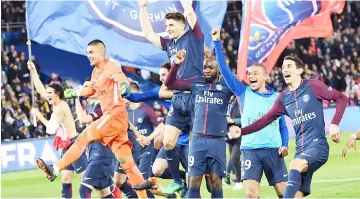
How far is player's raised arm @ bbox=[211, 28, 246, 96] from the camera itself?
1517 centimetres

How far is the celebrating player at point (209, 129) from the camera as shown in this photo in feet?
51.2

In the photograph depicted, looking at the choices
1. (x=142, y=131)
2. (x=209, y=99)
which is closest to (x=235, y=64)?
(x=142, y=131)

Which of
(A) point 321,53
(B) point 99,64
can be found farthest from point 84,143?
(A) point 321,53

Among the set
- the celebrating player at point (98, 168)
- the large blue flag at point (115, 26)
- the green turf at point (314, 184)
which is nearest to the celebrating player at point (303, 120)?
the celebrating player at point (98, 168)

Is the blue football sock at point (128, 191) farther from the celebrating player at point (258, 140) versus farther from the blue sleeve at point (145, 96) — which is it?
the celebrating player at point (258, 140)

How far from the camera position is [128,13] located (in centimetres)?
2678

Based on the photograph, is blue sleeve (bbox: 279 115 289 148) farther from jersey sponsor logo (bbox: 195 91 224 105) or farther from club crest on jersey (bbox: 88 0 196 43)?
club crest on jersey (bbox: 88 0 196 43)

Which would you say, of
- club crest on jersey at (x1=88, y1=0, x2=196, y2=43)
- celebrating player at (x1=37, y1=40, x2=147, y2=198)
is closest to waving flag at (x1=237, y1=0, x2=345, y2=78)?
club crest on jersey at (x1=88, y1=0, x2=196, y2=43)

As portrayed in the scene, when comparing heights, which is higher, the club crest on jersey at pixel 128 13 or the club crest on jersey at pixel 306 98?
the club crest on jersey at pixel 128 13

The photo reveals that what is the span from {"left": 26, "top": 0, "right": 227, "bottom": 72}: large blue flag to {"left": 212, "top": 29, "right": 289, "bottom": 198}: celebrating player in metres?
10.4

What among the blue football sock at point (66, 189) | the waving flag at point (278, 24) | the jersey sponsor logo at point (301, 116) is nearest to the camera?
the jersey sponsor logo at point (301, 116)

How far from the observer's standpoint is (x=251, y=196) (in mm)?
15641

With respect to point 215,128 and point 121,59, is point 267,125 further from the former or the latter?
point 121,59

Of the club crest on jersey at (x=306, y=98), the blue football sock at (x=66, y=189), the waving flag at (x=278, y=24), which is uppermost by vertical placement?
the waving flag at (x=278, y=24)
